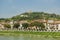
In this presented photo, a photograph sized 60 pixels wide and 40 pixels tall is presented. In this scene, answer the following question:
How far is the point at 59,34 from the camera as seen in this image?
58.3 meters

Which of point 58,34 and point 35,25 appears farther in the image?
point 35,25

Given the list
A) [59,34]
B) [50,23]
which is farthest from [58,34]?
[50,23]

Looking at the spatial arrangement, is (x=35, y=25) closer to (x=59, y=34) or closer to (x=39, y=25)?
(x=39, y=25)

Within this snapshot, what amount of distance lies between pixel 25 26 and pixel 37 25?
6.05 meters

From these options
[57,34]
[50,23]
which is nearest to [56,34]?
[57,34]

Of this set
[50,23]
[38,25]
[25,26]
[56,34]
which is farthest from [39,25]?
[56,34]

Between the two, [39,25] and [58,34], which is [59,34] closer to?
[58,34]

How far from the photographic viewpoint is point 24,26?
107 metres

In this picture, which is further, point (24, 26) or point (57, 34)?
point (24, 26)

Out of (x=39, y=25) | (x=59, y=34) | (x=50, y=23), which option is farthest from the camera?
(x=50, y=23)

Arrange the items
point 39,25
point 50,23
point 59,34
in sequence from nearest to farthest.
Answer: point 59,34 → point 39,25 → point 50,23

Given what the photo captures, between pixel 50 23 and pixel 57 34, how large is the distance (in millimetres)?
65589

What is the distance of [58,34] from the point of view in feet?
192

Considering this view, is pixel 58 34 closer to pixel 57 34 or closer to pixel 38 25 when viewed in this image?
pixel 57 34
